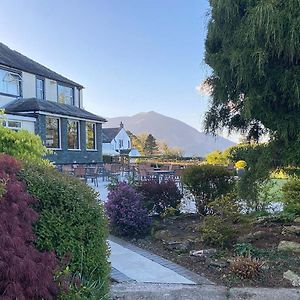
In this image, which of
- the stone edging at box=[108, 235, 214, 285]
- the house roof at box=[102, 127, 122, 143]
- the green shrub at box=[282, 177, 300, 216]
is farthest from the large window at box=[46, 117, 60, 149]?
the house roof at box=[102, 127, 122, 143]

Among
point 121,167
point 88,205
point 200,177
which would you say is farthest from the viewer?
point 121,167

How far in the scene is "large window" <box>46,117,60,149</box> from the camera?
940 inches

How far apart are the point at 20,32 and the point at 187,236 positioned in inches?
501

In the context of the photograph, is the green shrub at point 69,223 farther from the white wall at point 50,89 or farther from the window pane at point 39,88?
the white wall at point 50,89

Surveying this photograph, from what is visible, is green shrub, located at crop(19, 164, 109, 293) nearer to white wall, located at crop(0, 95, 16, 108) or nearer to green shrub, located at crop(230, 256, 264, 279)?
green shrub, located at crop(230, 256, 264, 279)

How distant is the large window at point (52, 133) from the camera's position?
23875 millimetres

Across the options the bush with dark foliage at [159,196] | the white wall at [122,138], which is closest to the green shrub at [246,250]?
the bush with dark foliage at [159,196]

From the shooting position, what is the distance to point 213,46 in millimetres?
6445

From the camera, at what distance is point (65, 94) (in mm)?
29531

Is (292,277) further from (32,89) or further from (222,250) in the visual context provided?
(32,89)

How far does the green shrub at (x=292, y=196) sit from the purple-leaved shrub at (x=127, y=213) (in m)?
3.06

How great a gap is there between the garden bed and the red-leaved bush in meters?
2.56

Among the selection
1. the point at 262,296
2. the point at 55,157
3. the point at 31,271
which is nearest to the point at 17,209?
the point at 31,271

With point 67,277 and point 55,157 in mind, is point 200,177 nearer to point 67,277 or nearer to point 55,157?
point 67,277
